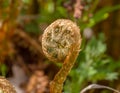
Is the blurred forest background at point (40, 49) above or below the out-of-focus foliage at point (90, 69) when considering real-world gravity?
above

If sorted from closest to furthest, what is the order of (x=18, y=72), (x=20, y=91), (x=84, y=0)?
1. (x=84, y=0)
2. (x=20, y=91)
3. (x=18, y=72)

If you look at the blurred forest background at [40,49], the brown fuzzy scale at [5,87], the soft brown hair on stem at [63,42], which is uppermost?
the blurred forest background at [40,49]

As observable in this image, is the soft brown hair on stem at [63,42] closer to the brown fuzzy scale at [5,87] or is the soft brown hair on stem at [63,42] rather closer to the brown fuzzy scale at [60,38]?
the brown fuzzy scale at [60,38]

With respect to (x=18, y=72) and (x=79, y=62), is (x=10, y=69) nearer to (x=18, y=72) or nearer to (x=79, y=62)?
(x=18, y=72)

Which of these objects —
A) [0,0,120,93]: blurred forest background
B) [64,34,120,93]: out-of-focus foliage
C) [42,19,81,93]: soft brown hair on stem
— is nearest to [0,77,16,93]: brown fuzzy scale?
[42,19,81,93]: soft brown hair on stem

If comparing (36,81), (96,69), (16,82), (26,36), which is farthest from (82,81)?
(26,36)

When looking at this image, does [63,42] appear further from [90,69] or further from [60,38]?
[90,69]

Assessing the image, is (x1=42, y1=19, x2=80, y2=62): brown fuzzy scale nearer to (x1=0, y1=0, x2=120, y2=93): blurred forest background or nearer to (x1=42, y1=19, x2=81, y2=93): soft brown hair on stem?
(x1=42, y1=19, x2=81, y2=93): soft brown hair on stem

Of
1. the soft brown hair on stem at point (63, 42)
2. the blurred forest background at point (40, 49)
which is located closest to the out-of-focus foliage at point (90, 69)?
the blurred forest background at point (40, 49)
